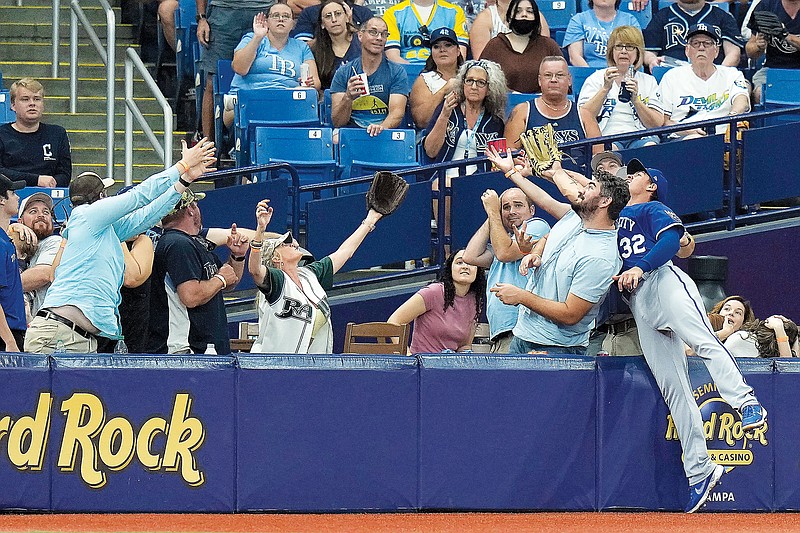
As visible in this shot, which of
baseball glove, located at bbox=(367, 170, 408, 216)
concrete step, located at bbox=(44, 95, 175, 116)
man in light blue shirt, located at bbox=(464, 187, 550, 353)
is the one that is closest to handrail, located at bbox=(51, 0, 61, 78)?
concrete step, located at bbox=(44, 95, 175, 116)

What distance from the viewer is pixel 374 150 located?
A: 11.9 metres

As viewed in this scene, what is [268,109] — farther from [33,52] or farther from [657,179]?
[657,179]

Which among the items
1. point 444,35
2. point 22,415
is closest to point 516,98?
point 444,35

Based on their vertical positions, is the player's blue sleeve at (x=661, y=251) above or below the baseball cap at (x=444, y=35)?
below

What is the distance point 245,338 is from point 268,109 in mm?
2431

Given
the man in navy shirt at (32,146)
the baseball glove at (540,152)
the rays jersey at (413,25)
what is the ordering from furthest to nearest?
the rays jersey at (413,25)
the man in navy shirt at (32,146)
the baseball glove at (540,152)

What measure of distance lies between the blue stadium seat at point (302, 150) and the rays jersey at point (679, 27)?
3.72 metres

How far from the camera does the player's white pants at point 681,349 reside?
8.05 metres

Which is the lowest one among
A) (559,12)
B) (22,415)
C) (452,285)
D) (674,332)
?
(22,415)

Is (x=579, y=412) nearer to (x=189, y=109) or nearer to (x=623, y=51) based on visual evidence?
(x=623, y=51)

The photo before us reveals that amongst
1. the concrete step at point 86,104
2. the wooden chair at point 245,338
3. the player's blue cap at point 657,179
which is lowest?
the wooden chair at point 245,338

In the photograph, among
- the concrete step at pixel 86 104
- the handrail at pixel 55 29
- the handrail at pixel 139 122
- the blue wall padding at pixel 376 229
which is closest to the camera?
the blue wall padding at pixel 376 229

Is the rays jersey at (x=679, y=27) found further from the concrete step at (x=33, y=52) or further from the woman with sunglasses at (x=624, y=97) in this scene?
the concrete step at (x=33, y=52)

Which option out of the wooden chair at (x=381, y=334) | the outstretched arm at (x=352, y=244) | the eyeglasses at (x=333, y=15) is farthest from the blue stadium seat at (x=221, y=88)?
the outstretched arm at (x=352, y=244)
